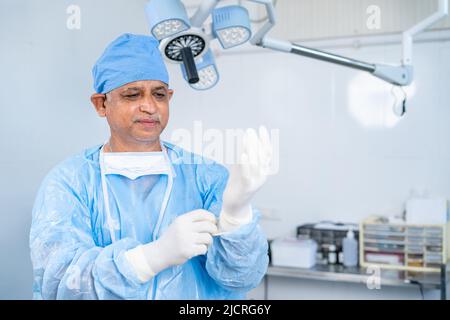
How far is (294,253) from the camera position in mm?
2336

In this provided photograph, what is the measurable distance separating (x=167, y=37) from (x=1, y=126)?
0.64 metres

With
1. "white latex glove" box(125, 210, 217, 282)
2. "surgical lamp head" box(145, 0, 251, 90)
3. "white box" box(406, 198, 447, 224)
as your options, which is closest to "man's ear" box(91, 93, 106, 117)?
"surgical lamp head" box(145, 0, 251, 90)

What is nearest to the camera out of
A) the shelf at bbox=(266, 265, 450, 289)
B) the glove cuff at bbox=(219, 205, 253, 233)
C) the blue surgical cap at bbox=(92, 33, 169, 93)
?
the glove cuff at bbox=(219, 205, 253, 233)

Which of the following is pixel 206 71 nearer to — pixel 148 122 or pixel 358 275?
pixel 148 122

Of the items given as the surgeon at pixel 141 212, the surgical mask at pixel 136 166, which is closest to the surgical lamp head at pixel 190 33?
the surgeon at pixel 141 212

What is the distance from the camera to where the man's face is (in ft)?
3.59

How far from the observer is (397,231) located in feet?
7.29

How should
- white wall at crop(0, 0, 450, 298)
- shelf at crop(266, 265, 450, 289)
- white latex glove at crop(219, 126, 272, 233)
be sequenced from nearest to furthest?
white latex glove at crop(219, 126, 272, 233) < shelf at crop(266, 265, 450, 289) < white wall at crop(0, 0, 450, 298)

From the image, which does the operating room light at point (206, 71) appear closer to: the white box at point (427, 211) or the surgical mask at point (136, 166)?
the surgical mask at point (136, 166)

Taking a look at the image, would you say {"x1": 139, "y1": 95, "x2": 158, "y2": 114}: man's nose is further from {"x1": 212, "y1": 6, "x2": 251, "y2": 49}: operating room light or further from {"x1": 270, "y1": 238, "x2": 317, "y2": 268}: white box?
{"x1": 270, "y1": 238, "x2": 317, "y2": 268}: white box

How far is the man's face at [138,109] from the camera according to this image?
1093 millimetres

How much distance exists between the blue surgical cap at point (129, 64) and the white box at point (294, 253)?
140 centimetres
